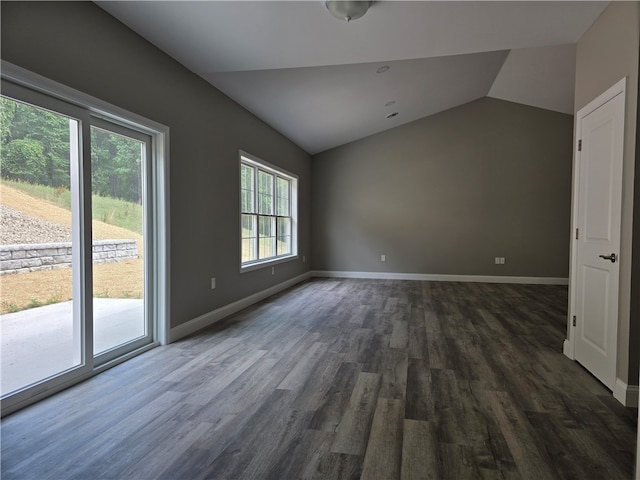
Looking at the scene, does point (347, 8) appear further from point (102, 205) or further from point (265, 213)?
point (265, 213)

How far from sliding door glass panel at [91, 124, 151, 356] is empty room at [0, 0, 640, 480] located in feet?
0.07

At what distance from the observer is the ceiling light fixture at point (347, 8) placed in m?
2.46

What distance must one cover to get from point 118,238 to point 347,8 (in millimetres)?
2379

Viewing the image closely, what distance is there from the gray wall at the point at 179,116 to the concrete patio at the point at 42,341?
2.35 ft

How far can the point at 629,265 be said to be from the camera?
7.69 ft

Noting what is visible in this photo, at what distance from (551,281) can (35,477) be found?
7.98 metres

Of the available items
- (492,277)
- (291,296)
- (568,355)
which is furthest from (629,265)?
(492,277)

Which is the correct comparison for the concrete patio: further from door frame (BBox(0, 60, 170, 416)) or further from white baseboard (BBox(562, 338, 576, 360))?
white baseboard (BBox(562, 338, 576, 360))

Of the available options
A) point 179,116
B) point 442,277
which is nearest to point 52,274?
point 179,116

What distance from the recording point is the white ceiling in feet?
8.50

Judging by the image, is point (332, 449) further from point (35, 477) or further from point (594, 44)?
point (594, 44)

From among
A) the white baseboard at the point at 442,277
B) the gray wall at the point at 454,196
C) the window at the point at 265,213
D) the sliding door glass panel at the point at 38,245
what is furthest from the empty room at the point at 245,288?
the gray wall at the point at 454,196

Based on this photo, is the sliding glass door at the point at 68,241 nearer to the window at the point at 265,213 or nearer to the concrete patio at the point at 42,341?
the concrete patio at the point at 42,341

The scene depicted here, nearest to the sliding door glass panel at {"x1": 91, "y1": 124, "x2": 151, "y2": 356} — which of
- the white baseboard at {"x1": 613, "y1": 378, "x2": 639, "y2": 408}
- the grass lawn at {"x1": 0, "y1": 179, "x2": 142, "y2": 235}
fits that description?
the grass lawn at {"x1": 0, "y1": 179, "x2": 142, "y2": 235}
